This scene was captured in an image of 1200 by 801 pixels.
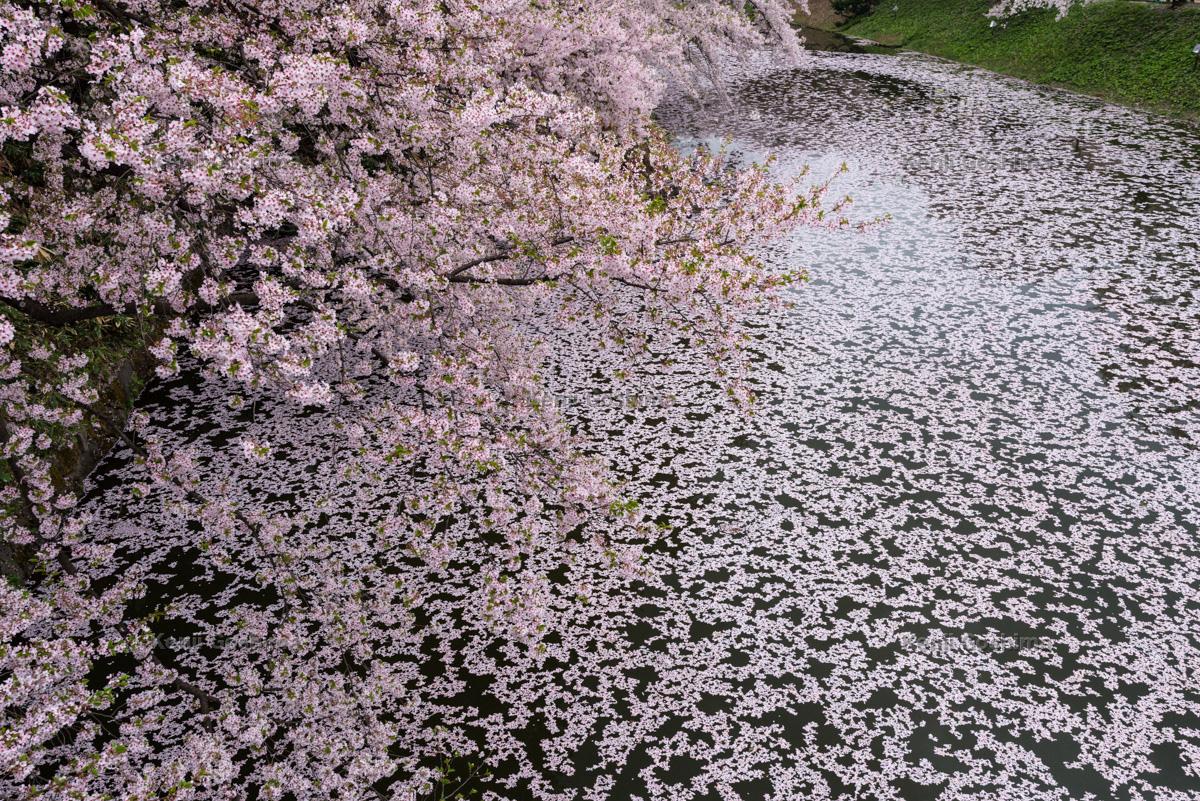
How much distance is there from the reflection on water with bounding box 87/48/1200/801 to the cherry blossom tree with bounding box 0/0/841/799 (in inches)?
25.9

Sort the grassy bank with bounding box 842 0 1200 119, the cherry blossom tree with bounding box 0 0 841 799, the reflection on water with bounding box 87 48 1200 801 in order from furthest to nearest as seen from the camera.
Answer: the grassy bank with bounding box 842 0 1200 119, the reflection on water with bounding box 87 48 1200 801, the cherry blossom tree with bounding box 0 0 841 799

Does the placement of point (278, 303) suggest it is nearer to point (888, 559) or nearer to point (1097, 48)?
point (888, 559)

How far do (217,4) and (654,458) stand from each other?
5.41 meters

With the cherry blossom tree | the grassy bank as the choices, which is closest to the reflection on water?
the cherry blossom tree

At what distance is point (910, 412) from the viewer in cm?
837

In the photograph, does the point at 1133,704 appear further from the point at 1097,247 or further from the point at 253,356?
the point at 1097,247

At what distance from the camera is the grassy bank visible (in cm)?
2003

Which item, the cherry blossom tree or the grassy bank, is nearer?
the cherry blossom tree

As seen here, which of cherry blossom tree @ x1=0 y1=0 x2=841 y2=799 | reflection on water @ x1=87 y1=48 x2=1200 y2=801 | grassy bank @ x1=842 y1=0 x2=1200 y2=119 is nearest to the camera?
cherry blossom tree @ x1=0 y1=0 x2=841 y2=799

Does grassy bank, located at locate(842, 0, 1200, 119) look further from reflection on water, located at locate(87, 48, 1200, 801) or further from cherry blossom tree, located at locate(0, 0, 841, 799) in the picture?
cherry blossom tree, located at locate(0, 0, 841, 799)

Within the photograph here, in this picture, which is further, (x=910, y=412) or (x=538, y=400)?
(x=910, y=412)

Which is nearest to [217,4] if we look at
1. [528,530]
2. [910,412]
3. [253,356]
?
[253,356]

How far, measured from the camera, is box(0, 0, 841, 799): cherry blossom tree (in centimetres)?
373

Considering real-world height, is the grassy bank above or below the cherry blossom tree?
above
